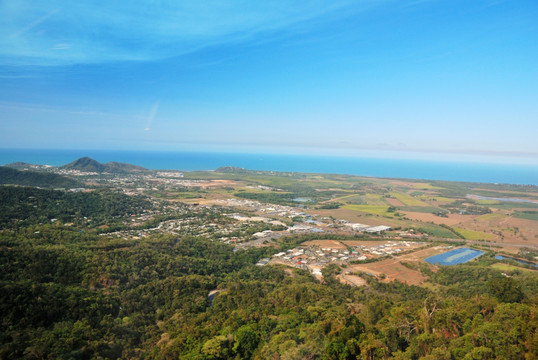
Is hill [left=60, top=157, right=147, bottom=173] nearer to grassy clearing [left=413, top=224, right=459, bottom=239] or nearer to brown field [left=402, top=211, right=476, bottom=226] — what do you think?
brown field [left=402, top=211, right=476, bottom=226]

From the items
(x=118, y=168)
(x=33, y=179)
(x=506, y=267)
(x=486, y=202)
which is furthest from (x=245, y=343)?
(x=118, y=168)

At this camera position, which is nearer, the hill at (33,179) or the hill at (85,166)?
the hill at (33,179)

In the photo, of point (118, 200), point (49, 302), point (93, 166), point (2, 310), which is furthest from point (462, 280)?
point (93, 166)

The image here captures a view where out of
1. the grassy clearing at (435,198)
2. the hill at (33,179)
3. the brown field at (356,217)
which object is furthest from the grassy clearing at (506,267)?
the hill at (33,179)

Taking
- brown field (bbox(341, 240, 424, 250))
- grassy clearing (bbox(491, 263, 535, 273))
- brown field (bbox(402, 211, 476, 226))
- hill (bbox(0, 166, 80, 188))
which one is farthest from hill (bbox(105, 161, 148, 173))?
grassy clearing (bbox(491, 263, 535, 273))

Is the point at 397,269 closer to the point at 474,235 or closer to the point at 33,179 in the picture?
the point at 474,235

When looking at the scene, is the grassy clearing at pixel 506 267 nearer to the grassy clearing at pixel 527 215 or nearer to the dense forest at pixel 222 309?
the dense forest at pixel 222 309
